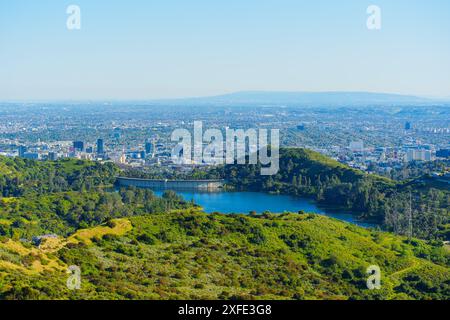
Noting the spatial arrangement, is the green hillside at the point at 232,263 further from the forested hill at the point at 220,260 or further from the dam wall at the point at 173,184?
the dam wall at the point at 173,184

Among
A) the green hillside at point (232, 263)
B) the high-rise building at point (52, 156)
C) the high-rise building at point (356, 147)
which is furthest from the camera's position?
the high-rise building at point (356, 147)

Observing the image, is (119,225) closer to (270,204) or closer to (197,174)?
(270,204)

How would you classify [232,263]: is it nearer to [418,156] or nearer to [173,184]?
[173,184]

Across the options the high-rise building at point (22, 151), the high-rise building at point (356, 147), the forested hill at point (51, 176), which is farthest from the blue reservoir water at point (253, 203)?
the high-rise building at point (356, 147)

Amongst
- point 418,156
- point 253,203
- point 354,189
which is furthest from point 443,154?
point 253,203

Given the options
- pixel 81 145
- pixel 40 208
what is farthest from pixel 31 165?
pixel 81 145

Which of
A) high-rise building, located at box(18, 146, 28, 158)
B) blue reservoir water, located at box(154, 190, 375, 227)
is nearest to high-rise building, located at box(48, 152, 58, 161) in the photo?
high-rise building, located at box(18, 146, 28, 158)

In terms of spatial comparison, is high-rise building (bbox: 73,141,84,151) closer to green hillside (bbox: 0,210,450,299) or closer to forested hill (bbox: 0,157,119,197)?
forested hill (bbox: 0,157,119,197)
